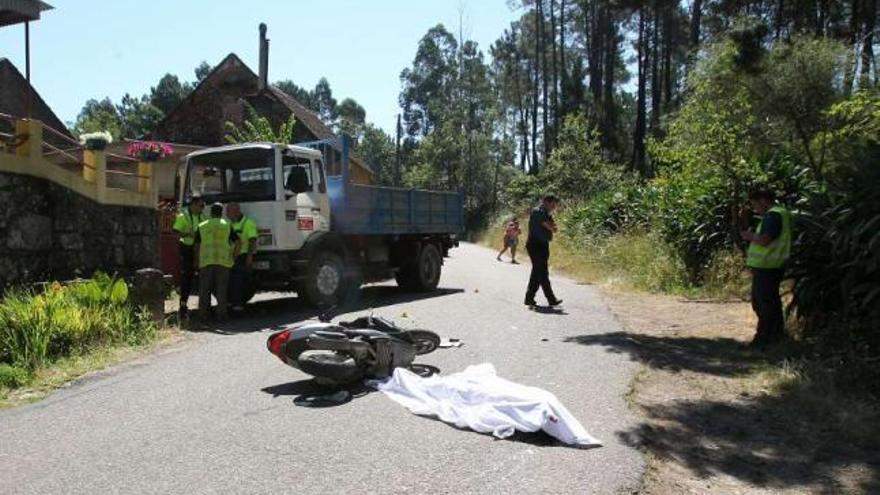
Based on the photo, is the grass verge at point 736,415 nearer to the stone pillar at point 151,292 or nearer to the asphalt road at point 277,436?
the asphalt road at point 277,436

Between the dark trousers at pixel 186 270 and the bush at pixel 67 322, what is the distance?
1.34 metres

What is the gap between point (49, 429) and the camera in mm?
5352

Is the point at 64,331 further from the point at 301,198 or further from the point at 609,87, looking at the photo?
the point at 609,87

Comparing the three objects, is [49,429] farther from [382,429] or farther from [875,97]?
[875,97]

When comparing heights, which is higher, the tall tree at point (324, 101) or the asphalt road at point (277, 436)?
the tall tree at point (324, 101)

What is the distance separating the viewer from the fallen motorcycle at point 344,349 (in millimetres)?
6055

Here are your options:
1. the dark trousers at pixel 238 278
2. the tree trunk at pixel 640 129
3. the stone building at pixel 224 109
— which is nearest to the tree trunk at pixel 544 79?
the tree trunk at pixel 640 129

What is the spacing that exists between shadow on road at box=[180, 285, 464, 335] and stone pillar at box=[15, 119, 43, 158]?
12.2ft

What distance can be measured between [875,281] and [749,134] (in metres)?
7.31

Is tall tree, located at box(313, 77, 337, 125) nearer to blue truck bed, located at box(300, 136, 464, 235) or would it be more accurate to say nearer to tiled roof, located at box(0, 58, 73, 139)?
tiled roof, located at box(0, 58, 73, 139)

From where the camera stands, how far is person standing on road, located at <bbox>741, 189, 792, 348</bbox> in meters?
8.01

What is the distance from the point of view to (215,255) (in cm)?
1027

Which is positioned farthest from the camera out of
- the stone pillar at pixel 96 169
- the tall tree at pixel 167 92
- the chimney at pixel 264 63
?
the tall tree at pixel 167 92

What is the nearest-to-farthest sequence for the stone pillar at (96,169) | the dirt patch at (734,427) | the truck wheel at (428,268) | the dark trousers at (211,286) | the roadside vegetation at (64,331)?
the dirt patch at (734,427)
the roadside vegetation at (64,331)
the dark trousers at (211,286)
the stone pillar at (96,169)
the truck wheel at (428,268)
